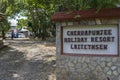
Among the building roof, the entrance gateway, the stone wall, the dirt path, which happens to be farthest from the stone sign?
the dirt path

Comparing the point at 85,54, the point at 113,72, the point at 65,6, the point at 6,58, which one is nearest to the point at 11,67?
the point at 6,58

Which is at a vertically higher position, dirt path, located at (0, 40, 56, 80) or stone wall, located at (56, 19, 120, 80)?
stone wall, located at (56, 19, 120, 80)

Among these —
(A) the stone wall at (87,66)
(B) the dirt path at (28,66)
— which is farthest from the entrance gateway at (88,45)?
(B) the dirt path at (28,66)

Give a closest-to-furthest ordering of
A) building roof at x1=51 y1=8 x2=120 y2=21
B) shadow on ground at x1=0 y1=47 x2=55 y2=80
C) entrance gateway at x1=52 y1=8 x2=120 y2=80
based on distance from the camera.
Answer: building roof at x1=51 y1=8 x2=120 y2=21 → entrance gateway at x1=52 y1=8 x2=120 y2=80 → shadow on ground at x1=0 y1=47 x2=55 y2=80

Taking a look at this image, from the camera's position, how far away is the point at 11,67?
13.5 meters

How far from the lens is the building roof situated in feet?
29.9

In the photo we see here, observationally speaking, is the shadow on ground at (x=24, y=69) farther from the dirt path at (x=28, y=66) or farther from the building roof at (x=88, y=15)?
the building roof at (x=88, y=15)

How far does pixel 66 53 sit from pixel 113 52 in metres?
1.95

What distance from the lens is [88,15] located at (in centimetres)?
962

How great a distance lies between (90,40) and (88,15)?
924mm

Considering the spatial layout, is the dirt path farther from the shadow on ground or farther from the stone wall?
the stone wall

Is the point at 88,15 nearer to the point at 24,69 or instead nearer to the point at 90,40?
the point at 90,40

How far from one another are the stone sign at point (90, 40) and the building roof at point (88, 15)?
41 centimetres

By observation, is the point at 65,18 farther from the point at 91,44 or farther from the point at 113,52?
the point at 113,52
